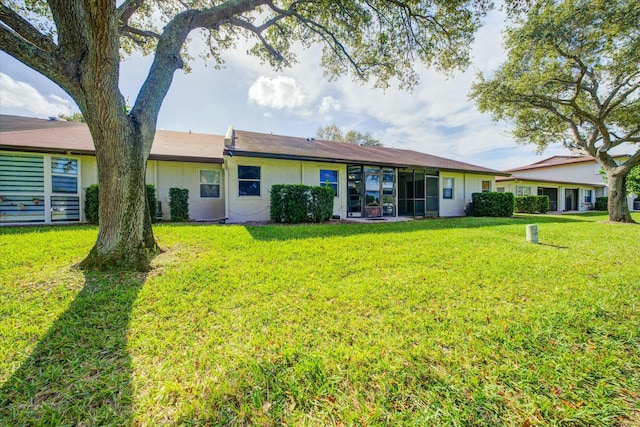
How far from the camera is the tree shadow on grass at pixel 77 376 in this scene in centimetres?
156

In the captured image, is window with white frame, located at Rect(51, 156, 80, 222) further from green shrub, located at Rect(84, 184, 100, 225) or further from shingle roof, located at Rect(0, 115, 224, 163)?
green shrub, located at Rect(84, 184, 100, 225)

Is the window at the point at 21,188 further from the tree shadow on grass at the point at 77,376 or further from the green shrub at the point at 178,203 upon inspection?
the tree shadow on grass at the point at 77,376

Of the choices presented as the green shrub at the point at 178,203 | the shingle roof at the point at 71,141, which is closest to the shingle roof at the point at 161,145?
the shingle roof at the point at 71,141

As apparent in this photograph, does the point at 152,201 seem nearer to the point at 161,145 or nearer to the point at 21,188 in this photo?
the point at 161,145

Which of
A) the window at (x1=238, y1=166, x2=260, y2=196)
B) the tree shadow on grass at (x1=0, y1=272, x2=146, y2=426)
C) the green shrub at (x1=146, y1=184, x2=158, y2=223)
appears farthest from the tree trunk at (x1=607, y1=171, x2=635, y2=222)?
the green shrub at (x1=146, y1=184, x2=158, y2=223)

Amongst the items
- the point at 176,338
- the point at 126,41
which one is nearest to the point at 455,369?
the point at 176,338

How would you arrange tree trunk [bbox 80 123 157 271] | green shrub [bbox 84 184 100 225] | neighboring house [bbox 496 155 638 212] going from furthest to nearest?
neighboring house [bbox 496 155 638 212], green shrub [bbox 84 184 100 225], tree trunk [bbox 80 123 157 271]

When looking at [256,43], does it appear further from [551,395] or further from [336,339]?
[551,395]

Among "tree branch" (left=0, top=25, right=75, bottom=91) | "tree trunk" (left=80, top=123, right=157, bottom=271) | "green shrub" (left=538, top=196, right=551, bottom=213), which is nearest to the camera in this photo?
"tree branch" (left=0, top=25, right=75, bottom=91)

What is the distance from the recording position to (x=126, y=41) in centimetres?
935

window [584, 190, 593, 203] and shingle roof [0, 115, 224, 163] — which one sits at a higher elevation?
shingle roof [0, 115, 224, 163]

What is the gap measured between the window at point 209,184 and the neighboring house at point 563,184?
2085 cm

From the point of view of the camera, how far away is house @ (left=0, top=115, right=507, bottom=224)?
8.95 metres

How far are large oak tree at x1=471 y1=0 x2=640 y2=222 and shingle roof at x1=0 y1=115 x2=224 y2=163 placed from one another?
44.2ft
